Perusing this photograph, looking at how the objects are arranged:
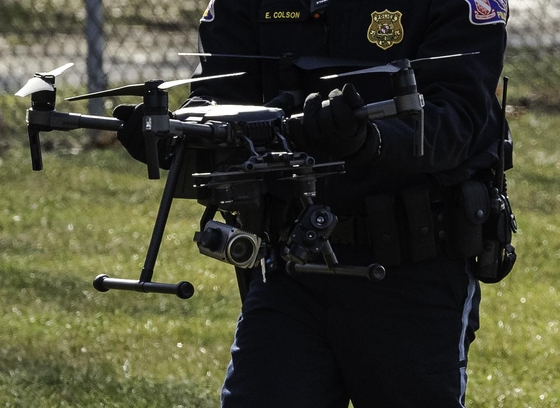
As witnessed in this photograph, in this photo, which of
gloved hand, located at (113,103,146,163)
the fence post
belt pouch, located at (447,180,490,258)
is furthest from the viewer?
the fence post

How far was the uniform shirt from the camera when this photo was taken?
296 cm

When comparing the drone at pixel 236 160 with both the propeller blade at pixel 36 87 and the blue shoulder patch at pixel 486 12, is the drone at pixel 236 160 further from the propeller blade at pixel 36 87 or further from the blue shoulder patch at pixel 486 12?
the blue shoulder patch at pixel 486 12

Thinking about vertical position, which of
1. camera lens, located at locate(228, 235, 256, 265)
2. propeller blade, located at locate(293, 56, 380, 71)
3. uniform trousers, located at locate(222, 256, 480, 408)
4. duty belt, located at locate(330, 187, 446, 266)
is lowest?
uniform trousers, located at locate(222, 256, 480, 408)

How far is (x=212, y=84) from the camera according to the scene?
333cm

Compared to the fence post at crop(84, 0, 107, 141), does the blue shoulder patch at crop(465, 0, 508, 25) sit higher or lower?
higher

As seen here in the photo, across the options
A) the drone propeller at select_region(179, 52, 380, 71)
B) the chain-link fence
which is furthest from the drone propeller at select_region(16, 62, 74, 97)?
the chain-link fence

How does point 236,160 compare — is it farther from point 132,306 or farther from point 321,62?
point 132,306

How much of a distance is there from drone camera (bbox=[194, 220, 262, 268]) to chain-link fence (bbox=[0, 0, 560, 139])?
7.28 m

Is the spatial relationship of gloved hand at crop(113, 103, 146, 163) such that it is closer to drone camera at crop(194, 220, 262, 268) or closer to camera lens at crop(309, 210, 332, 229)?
drone camera at crop(194, 220, 262, 268)

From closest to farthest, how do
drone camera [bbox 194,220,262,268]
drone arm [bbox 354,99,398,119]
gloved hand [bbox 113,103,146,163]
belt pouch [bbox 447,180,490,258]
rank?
drone arm [bbox 354,99,398,119], drone camera [bbox 194,220,262,268], gloved hand [bbox 113,103,146,163], belt pouch [bbox 447,180,490,258]

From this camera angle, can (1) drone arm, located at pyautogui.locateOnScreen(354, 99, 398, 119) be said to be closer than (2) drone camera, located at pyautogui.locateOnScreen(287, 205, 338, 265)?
Yes

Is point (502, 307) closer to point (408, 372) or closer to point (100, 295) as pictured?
point (100, 295)

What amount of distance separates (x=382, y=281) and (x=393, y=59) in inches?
20.0

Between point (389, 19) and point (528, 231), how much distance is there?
4.35 metres
